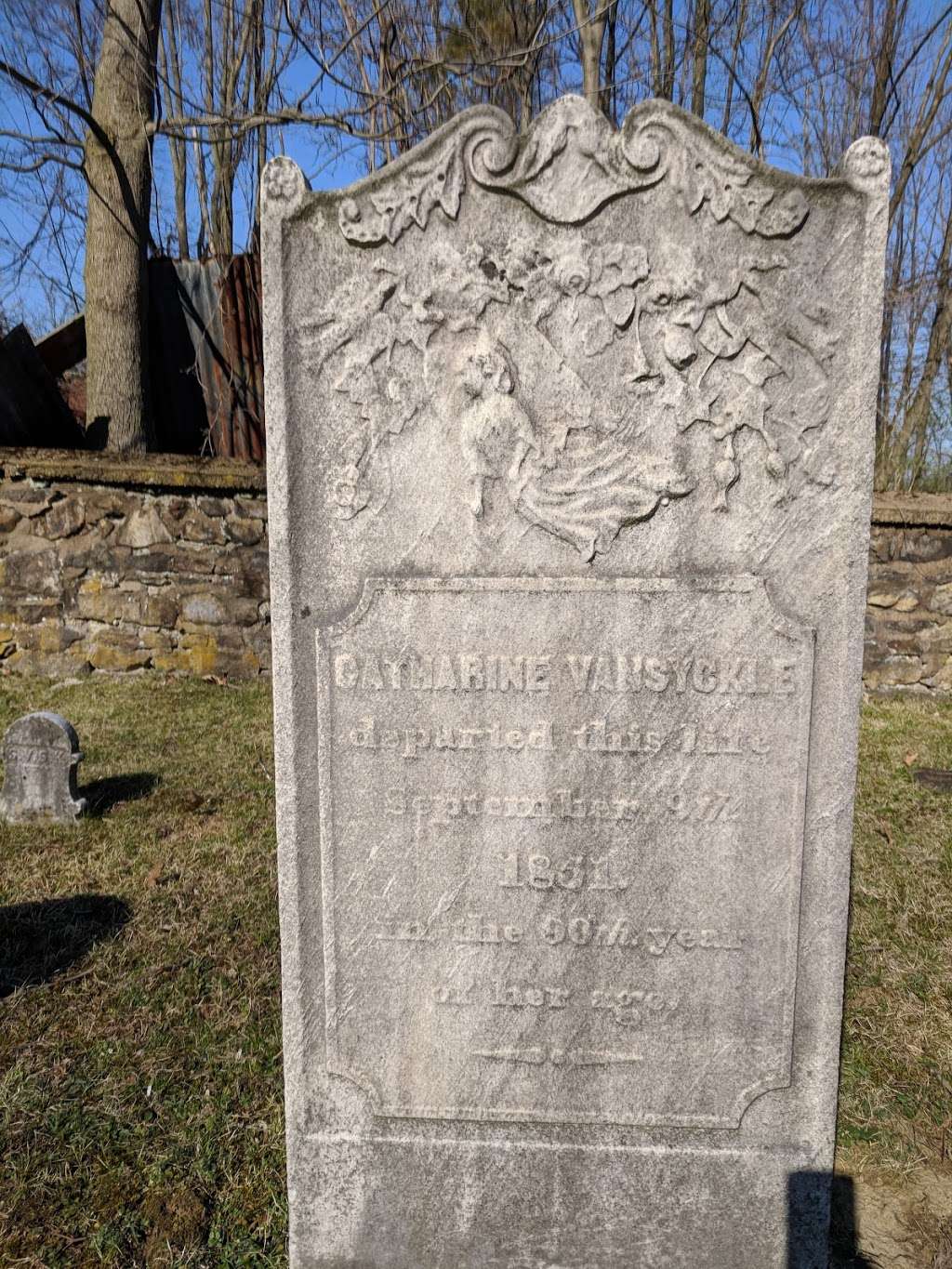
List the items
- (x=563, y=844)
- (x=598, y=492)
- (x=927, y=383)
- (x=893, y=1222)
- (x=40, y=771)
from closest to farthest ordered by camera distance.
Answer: (x=598, y=492) < (x=563, y=844) < (x=893, y=1222) < (x=40, y=771) < (x=927, y=383)

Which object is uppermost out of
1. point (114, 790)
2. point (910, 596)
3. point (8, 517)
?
point (8, 517)

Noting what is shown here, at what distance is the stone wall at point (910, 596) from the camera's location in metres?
7.25

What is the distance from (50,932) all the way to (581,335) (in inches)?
136

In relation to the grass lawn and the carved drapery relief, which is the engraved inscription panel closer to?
the carved drapery relief

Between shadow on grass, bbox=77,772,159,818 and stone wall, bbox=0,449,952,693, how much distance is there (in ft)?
7.07

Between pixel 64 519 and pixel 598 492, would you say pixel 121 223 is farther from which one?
pixel 598 492

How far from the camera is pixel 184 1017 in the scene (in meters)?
3.26

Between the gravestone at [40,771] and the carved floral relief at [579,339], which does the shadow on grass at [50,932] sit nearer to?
the gravestone at [40,771]

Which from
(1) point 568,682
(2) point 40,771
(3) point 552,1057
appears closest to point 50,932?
(2) point 40,771

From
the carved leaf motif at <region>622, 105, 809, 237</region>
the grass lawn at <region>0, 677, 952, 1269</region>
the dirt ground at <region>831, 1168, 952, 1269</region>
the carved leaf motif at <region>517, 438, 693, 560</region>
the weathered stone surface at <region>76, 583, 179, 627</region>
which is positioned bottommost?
the dirt ground at <region>831, 1168, 952, 1269</region>

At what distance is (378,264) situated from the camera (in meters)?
1.85

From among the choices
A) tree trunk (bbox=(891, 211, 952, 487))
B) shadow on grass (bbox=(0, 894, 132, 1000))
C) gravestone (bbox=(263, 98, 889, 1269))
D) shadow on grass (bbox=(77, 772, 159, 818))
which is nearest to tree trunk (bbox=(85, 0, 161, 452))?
shadow on grass (bbox=(77, 772, 159, 818))

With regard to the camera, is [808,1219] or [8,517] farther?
[8,517]

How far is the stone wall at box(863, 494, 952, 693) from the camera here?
7.25 m
